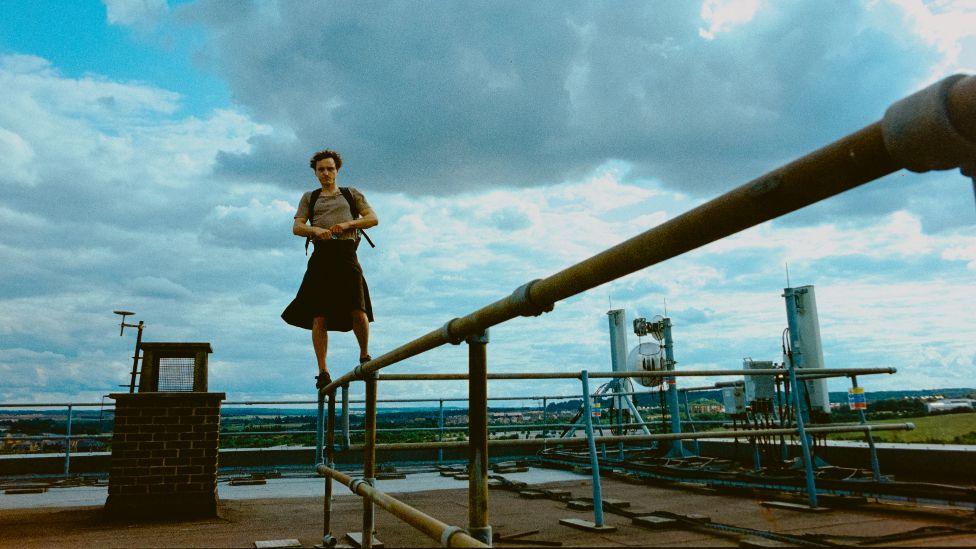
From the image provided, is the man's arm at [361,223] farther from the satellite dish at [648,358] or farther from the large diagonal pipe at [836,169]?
the satellite dish at [648,358]

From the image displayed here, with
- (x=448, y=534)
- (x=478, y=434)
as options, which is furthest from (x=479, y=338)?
(x=448, y=534)

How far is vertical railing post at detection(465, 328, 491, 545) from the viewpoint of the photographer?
5.18 ft

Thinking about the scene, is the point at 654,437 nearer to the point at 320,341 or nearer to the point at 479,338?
the point at 320,341

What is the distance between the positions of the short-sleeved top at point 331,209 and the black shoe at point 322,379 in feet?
2.73

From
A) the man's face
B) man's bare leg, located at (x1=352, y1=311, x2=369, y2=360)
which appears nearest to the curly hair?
the man's face

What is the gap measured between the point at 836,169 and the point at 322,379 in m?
3.58

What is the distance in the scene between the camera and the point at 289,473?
9.43 m

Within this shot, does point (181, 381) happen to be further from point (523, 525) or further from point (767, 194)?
point (767, 194)

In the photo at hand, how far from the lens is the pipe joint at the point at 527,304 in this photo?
110cm

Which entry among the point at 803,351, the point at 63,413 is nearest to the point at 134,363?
the point at 63,413

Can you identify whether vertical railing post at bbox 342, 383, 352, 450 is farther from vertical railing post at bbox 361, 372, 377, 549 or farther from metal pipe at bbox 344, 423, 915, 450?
vertical railing post at bbox 361, 372, 377, 549

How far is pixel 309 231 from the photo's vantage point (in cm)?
381

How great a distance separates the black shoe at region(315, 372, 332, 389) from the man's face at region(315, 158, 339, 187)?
1180 mm

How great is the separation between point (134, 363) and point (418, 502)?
10204 millimetres
